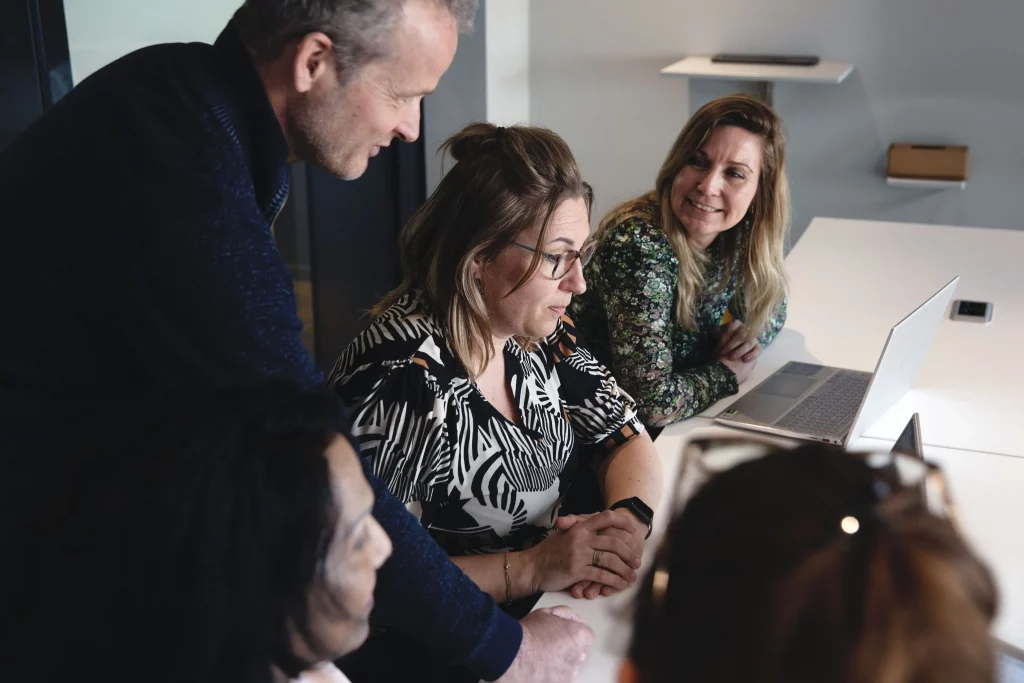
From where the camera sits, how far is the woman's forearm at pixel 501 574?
4.67 feet

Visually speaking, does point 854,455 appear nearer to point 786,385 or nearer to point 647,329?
point 647,329

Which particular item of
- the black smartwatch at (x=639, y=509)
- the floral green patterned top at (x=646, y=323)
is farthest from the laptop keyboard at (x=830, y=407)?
the black smartwatch at (x=639, y=509)

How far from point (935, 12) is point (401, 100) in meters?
3.36

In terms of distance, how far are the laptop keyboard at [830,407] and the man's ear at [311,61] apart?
1115 mm

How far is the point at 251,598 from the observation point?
713 millimetres

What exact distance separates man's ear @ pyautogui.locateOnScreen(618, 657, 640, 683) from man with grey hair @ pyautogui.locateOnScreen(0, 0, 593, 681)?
418 mm

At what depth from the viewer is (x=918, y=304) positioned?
8.36 feet

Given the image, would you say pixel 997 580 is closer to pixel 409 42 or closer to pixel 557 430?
pixel 409 42

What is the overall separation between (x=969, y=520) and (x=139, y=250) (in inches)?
43.4

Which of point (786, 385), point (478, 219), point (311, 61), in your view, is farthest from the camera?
point (786, 385)

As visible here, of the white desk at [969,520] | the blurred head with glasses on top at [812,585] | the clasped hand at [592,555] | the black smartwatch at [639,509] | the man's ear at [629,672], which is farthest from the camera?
the black smartwatch at [639,509]

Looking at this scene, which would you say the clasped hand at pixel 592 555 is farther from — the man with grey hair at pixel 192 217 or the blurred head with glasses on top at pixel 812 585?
the blurred head with glasses on top at pixel 812 585

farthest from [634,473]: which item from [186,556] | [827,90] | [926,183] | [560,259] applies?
[827,90]

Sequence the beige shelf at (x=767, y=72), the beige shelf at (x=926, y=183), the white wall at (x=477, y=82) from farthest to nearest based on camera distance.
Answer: the white wall at (x=477, y=82) → the beige shelf at (x=926, y=183) → the beige shelf at (x=767, y=72)
